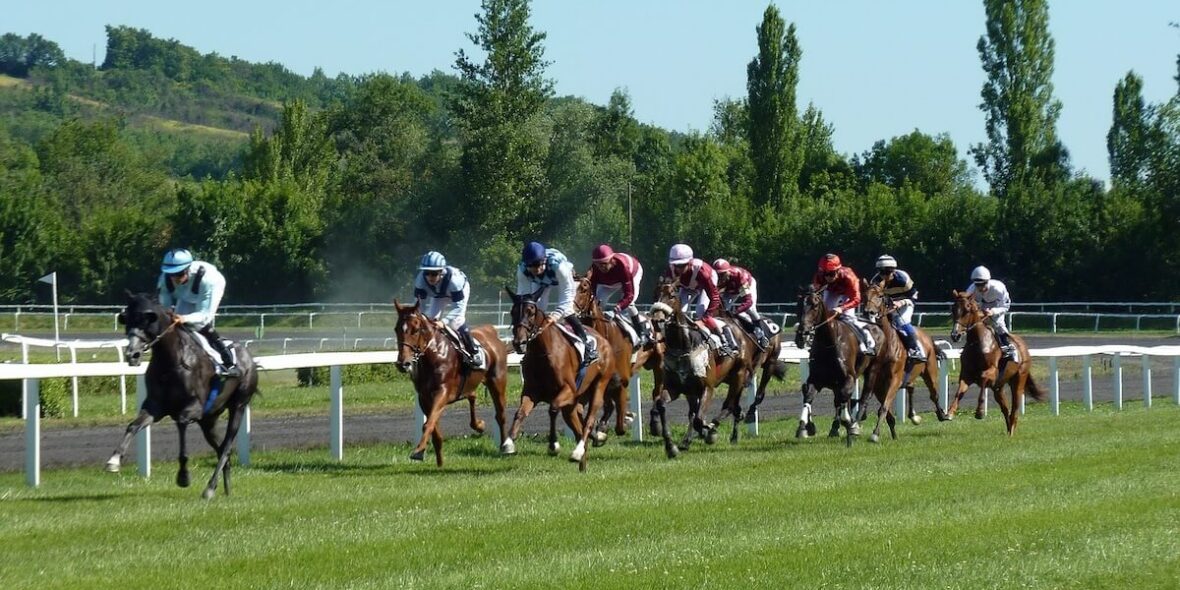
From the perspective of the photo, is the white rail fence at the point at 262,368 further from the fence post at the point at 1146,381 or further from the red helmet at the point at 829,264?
the fence post at the point at 1146,381

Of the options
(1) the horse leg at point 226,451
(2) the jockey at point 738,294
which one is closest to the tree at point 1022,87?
(2) the jockey at point 738,294

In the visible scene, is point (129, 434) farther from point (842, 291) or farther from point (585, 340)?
point (842, 291)

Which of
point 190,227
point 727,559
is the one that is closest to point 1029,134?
point 190,227

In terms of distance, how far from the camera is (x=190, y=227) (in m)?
71.5

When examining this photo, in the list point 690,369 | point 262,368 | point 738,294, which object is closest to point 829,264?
point 738,294

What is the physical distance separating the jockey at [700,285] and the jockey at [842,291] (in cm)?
125

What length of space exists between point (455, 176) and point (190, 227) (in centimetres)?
1275

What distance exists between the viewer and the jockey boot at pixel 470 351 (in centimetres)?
1608

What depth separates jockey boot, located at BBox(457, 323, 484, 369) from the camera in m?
16.1

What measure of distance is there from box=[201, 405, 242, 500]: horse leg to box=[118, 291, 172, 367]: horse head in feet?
3.42

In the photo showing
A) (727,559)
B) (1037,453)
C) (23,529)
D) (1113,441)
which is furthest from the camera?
(1113,441)

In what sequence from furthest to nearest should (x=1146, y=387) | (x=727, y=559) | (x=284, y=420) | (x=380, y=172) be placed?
1. (x=380, y=172)
2. (x=1146, y=387)
3. (x=284, y=420)
4. (x=727, y=559)

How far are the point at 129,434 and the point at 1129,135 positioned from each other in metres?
57.6

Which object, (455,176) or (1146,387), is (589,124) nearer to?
(455,176)
